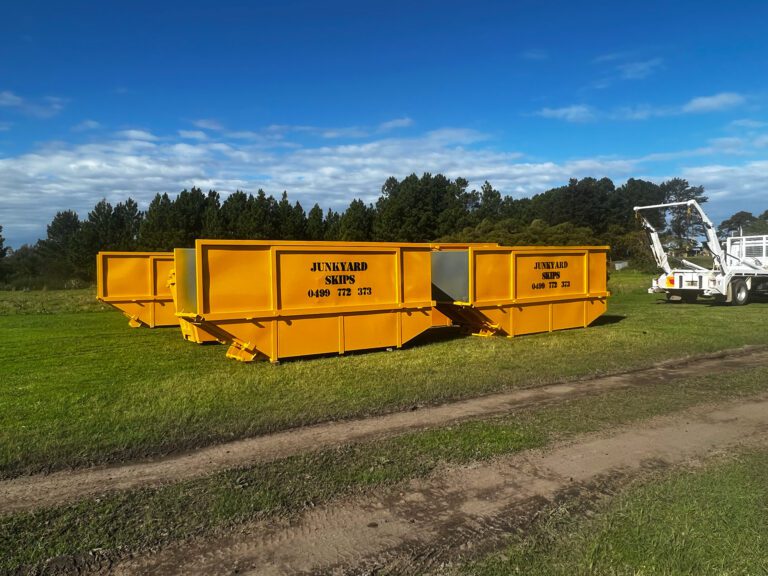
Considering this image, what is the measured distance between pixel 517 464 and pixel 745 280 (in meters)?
20.0

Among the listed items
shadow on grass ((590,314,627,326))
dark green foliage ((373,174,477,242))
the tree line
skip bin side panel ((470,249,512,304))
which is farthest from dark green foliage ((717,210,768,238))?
dark green foliage ((373,174,477,242))

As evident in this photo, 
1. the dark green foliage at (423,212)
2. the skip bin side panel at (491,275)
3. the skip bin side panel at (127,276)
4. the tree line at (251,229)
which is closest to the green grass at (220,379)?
the skip bin side panel at (491,275)

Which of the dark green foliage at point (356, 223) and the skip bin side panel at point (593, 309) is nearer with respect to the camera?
the skip bin side panel at point (593, 309)

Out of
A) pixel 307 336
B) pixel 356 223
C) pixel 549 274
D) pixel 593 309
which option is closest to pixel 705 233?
pixel 593 309

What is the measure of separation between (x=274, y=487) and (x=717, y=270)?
2075cm

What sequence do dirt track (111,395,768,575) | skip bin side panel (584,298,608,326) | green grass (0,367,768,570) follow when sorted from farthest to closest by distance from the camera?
skip bin side panel (584,298,608,326)
green grass (0,367,768,570)
dirt track (111,395,768,575)

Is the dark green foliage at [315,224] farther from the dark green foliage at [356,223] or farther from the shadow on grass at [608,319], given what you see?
the shadow on grass at [608,319]

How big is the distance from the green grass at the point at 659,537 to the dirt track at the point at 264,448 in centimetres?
244

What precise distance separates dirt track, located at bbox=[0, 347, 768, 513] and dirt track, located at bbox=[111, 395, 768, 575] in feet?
4.25

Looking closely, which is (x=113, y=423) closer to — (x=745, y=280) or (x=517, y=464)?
(x=517, y=464)

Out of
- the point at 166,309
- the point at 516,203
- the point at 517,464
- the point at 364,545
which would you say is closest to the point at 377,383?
the point at 517,464

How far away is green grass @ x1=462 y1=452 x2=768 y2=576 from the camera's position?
10.7 ft

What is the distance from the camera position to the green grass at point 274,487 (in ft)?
12.2

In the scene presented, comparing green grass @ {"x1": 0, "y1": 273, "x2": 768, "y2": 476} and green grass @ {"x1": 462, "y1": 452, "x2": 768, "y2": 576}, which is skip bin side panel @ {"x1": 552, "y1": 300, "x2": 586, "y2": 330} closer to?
green grass @ {"x1": 0, "y1": 273, "x2": 768, "y2": 476}
